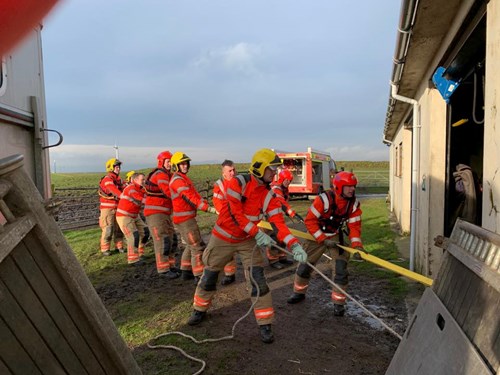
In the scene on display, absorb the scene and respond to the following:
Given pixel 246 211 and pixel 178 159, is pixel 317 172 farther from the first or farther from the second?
pixel 246 211

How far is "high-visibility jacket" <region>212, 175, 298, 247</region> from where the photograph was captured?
4.18 metres

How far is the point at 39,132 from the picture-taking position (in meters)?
2.93

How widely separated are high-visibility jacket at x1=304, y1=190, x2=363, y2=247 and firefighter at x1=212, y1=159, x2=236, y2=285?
5.07ft

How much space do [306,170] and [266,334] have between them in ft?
55.0

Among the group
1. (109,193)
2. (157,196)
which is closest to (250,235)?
(157,196)

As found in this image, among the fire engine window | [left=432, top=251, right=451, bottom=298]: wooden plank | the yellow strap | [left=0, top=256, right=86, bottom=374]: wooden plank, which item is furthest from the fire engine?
[left=0, top=256, right=86, bottom=374]: wooden plank

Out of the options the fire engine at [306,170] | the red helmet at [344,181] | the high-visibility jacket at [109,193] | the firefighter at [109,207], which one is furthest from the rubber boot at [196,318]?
the fire engine at [306,170]

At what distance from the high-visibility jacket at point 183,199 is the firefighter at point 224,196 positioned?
732mm

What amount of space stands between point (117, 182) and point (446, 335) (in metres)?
8.09

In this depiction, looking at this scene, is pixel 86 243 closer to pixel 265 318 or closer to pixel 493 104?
pixel 265 318

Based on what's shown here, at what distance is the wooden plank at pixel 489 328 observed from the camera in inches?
47.7

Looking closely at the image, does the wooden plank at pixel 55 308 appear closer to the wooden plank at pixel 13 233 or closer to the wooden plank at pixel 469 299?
the wooden plank at pixel 13 233

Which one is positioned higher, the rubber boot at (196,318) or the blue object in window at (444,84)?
the blue object in window at (444,84)

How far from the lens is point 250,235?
4.23 metres
